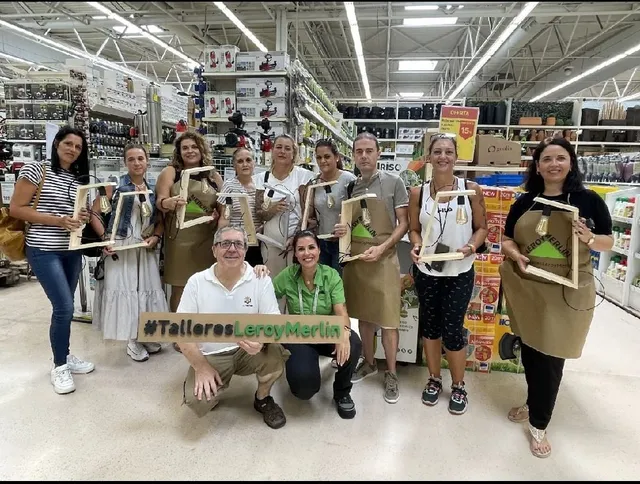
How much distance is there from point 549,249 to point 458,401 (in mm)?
1117

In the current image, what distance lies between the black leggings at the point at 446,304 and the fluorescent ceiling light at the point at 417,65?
1331 centimetres

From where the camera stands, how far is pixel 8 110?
543cm

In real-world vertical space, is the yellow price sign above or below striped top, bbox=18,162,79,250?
above

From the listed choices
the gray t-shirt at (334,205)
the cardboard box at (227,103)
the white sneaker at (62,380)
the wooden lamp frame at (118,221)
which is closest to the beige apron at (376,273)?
the gray t-shirt at (334,205)

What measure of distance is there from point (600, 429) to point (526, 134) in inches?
321

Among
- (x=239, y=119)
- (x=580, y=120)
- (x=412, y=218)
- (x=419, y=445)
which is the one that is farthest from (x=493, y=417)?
(x=580, y=120)

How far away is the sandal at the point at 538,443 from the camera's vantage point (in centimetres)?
228

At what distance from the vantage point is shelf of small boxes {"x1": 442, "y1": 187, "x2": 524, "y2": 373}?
3.17 m

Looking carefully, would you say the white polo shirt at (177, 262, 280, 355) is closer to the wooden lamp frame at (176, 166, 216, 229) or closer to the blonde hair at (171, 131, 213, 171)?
the wooden lamp frame at (176, 166, 216, 229)

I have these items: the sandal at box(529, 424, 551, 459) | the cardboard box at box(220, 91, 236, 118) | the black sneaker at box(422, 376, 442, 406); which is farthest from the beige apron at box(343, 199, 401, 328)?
the cardboard box at box(220, 91, 236, 118)

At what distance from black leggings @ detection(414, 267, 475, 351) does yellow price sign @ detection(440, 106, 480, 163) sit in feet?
6.12

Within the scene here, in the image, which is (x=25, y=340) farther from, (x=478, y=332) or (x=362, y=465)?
(x=478, y=332)

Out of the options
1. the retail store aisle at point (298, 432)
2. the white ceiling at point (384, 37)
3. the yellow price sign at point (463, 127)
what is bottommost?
the retail store aisle at point (298, 432)

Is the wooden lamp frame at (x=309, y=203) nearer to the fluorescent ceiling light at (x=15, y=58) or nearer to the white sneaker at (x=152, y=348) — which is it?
the white sneaker at (x=152, y=348)
